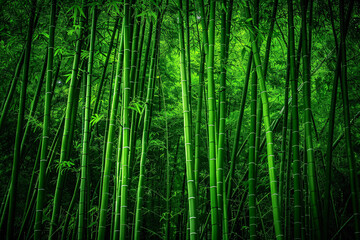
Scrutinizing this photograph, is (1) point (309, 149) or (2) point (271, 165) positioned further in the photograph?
(1) point (309, 149)

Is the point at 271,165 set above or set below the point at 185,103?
below

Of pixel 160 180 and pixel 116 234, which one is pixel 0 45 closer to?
pixel 116 234

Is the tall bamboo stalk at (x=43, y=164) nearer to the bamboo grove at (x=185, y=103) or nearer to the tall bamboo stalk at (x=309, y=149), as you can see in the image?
the bamboo grove at (x=185, y=103)

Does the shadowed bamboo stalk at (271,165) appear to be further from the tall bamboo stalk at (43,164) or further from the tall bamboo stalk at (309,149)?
the tall bamboo stalk at (43,164)

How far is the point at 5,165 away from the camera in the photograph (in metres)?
4.41

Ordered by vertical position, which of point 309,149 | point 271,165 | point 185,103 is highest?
point 185,103

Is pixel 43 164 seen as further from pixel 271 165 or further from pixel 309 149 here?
pixel 309 149

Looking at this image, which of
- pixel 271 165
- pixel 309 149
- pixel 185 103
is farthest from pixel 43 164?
pixel 309 149

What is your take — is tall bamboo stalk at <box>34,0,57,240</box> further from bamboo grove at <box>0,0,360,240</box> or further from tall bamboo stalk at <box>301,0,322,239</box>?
tall bamboo stalk at <box>301,0,322,239</box>

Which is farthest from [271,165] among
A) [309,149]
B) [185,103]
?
[185,103]

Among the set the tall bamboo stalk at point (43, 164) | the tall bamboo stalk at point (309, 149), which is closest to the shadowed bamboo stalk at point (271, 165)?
the tall bamboo stalk at point (309, 149)

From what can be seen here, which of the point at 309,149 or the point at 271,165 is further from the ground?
the point at 309,149

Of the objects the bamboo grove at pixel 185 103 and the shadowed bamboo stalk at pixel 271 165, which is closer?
the shadowed bamboo stalk at pixel 271 165

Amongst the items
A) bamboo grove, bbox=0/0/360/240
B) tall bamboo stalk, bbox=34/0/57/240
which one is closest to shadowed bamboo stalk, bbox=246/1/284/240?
bamboo grove, bbox=0/0/360/240
